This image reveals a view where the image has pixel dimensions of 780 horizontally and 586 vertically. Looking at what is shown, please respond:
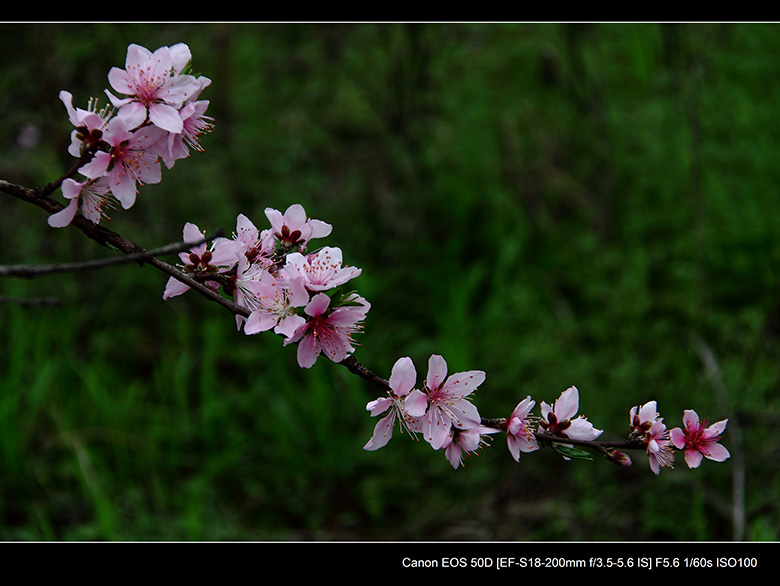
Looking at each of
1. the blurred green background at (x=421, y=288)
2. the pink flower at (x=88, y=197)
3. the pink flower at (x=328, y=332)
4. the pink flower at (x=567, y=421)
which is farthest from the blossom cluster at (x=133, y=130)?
the blurred green background at (x=421, y=288)

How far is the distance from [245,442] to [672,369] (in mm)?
1918

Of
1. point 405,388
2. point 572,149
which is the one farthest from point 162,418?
point 572,149

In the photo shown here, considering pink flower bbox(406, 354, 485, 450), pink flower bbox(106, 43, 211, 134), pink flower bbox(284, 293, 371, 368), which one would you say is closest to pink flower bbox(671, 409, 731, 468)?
pink flower bbox(406, 354, 485, 450)

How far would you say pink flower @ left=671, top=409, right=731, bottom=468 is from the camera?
4.36ft

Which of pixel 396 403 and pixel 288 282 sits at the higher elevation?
pixel 288 282

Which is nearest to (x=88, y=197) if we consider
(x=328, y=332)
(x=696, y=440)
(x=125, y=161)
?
(x=125, y=161)

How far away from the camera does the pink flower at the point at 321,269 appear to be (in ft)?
3.77

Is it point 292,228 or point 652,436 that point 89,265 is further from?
point 652,436

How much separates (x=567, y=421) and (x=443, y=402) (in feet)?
0.82

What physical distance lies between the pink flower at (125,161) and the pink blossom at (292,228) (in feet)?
0.75

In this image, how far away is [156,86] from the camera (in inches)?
44.1

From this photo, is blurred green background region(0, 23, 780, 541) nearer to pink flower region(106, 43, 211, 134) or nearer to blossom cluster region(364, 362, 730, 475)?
blossom cluster region(364, 362, 730, 475)

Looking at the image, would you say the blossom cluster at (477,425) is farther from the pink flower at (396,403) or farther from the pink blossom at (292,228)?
the pink blossom at (292,228)

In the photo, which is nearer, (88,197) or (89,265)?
(89,265)
